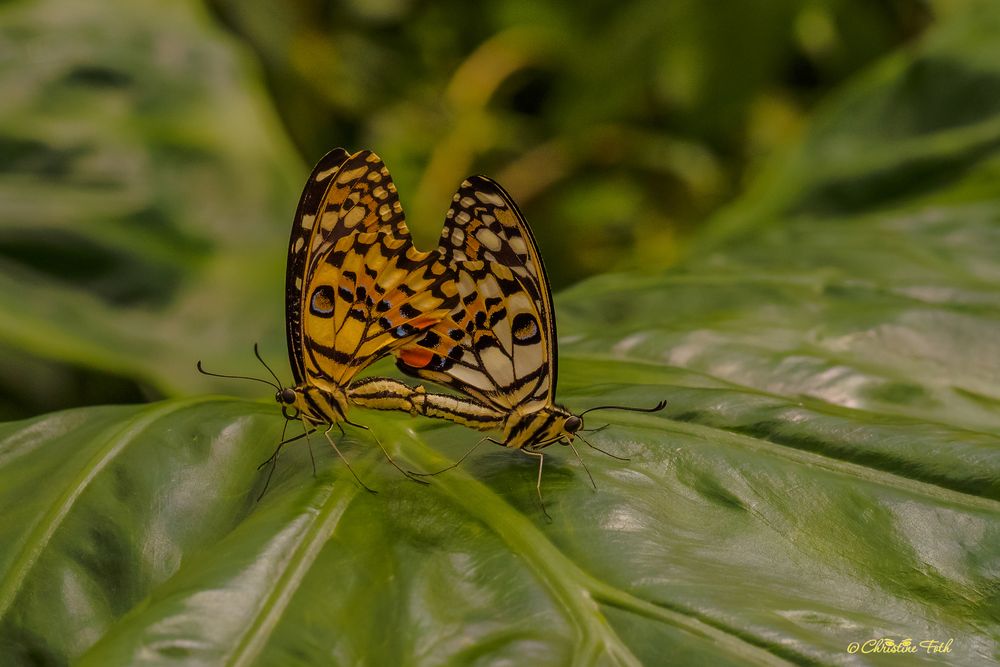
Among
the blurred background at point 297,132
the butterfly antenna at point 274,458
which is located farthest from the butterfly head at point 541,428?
the blurred background at point 297,132

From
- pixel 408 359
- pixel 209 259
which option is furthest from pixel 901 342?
pixel 209 259

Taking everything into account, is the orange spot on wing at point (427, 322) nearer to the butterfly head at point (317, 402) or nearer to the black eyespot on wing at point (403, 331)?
the black eyespot on wing at point (403, 331)

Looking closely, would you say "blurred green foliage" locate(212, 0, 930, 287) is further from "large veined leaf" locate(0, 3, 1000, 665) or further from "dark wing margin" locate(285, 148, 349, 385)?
"dark wing margin" locate(285, 148, 349, 385)

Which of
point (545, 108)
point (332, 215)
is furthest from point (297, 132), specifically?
point (332, 215)

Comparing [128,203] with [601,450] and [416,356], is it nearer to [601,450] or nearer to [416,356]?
[416,356]

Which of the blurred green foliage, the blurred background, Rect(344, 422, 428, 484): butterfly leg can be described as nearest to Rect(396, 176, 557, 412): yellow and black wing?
Rect(344, 422, 428, 484): butterfly leg
